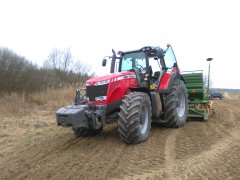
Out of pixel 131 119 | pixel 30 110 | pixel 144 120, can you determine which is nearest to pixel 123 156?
pixel 131 119

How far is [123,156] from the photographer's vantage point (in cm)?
559

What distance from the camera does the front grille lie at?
6.66 metres

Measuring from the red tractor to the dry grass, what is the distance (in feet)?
8.07

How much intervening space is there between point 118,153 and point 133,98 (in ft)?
4.06

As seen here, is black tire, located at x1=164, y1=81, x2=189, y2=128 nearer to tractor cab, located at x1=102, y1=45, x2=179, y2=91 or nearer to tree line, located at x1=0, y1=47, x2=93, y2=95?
tractor cab, located at x1=102, y1=45, x2=179, y2=91

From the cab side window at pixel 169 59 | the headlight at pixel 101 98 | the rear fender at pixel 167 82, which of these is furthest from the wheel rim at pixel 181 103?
the headlight at pixel 101 98

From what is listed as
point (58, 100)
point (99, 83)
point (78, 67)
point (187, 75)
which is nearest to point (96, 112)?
point (99, 83)

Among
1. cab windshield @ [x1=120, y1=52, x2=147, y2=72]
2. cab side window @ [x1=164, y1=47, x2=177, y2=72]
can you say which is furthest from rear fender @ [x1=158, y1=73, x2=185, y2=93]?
cab windshield @ [x1=120, y1=52, x2=147, y2=72]

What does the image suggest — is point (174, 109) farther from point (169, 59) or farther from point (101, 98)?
point (101, 98)

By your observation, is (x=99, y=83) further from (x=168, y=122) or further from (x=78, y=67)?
(x=78, y=67)

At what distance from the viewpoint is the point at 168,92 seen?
26.5 feet

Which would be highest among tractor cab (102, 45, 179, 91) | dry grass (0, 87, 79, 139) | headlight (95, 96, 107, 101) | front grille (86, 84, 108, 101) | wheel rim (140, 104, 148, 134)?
tractor cab (102, 45, 179, 91)

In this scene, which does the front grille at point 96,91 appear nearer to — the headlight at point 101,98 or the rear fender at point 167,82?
the headlight at point 101,98

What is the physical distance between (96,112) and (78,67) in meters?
25.2
